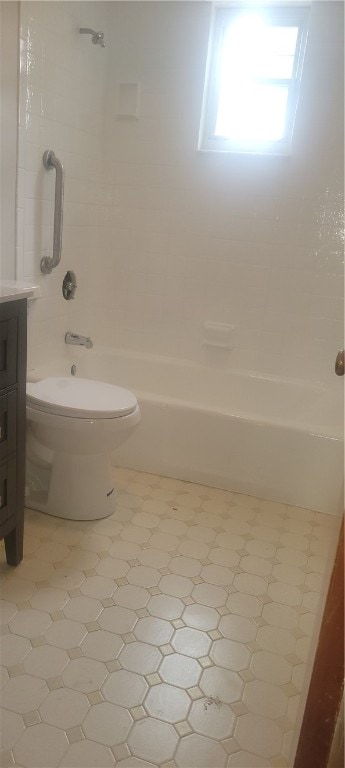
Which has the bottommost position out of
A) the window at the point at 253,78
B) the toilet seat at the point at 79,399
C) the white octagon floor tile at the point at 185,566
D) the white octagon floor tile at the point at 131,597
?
the white octagon floor tile at the point at 185,566

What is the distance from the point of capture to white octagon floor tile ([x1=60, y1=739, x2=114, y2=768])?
3.54 feet

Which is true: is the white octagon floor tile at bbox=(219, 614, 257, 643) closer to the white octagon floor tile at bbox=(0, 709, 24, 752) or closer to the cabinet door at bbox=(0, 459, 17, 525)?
the white octagon floor tile at bbox=(0, 709, 24, 752)

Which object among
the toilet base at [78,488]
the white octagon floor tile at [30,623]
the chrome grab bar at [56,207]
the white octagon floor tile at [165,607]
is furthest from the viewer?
the chrome grab bar at [56,207]

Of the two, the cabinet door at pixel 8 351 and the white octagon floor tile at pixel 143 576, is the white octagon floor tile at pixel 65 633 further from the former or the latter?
A: the cabinet door at pixel 8 351

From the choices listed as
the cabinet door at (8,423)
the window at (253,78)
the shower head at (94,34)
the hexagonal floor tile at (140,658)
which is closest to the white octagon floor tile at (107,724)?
the hexagonal floor tile at (140,658)

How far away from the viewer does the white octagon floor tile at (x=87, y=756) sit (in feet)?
3.54

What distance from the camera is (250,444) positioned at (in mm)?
2209

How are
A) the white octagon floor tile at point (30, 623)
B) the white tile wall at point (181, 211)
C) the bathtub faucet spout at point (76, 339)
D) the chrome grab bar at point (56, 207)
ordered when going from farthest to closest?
the bathtub faucet spout at point (76, 339) < the white tile wall at point (181, 211) < the chrome grab bar at point (56, 207) < the white octagon floor tile at point (30, 623)

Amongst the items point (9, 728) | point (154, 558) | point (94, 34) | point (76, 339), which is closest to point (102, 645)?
point (9, 728)

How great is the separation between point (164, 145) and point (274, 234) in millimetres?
Answer: 695

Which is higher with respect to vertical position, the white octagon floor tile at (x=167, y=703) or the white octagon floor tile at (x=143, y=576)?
the white octagon floor tile at (x=167, y=703)

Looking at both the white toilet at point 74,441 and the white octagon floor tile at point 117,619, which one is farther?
the white toilet at point 74,441

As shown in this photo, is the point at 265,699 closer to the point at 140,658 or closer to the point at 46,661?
the point at 140,658

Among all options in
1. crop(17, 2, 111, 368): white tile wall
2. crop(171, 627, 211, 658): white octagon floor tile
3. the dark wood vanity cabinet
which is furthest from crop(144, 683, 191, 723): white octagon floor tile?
crop(17, 2, 111, 368): white tile wall
